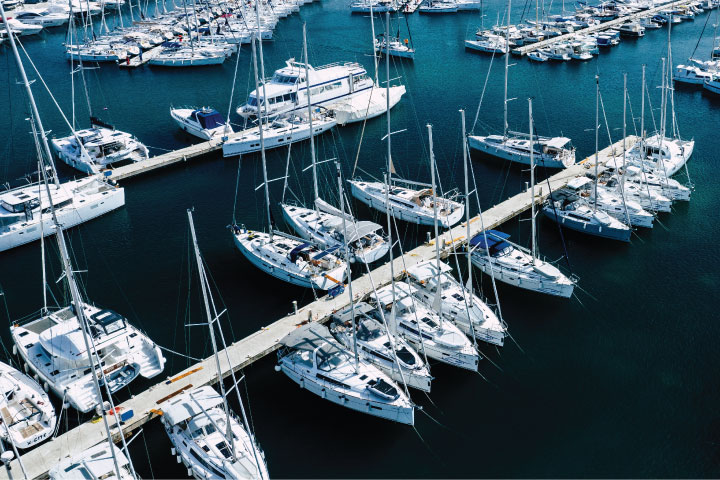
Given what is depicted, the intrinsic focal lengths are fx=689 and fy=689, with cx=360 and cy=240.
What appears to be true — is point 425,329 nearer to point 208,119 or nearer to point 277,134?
point 277,134

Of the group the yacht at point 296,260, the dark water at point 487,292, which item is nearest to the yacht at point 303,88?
the dark water at point 487,292

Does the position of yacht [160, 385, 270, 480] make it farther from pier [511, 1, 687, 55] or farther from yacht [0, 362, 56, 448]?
pier [511, 1, 687, 55]

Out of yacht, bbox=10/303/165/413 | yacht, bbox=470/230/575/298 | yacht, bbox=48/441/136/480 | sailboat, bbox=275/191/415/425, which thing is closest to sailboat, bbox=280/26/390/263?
yacht, bbox=470/230/575/298

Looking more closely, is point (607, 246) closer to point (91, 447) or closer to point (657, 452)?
point (657, 452)

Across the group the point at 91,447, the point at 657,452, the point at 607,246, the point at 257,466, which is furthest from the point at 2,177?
the point at 657,452

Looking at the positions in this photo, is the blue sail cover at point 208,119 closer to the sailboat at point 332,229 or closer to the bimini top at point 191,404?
the sailboat at point 332,229

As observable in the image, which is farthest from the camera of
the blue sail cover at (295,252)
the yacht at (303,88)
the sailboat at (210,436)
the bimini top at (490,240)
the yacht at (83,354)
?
the yacht at (303,88)

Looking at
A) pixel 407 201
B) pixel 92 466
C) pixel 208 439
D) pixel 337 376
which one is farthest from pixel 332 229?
pixel 92 466
